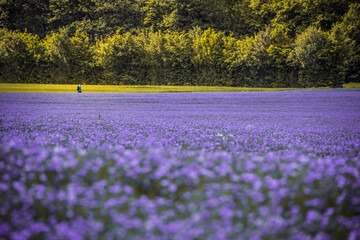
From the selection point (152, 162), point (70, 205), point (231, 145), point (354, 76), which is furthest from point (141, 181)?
point (354, 76)

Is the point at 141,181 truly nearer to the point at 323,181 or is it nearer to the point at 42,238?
the point at 42,238

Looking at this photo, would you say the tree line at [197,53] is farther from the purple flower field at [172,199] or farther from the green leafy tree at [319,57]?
the purple flower field at [172,199]

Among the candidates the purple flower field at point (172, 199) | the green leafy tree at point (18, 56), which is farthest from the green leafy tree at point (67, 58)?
the purple flower field at point (172, 199)

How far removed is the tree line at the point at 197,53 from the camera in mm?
54250

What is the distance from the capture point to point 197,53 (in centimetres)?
5619

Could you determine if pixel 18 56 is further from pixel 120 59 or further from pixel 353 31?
pixel 353 31

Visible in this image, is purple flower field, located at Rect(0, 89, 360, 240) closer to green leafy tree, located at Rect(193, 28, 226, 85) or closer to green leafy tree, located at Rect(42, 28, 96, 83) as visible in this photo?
green leafy tree, located at Rect(193, 28, 226, 85)

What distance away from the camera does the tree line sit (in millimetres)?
54250

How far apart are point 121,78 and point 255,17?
28123 mm

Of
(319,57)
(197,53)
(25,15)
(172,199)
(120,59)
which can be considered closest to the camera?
(172,199)

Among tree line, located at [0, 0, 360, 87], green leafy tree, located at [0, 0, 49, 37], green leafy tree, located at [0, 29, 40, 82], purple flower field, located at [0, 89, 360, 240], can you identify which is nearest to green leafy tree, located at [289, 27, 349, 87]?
tree line, located at [0, 0, 360, 87]

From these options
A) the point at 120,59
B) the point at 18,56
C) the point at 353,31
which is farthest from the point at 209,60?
the point at 18,56

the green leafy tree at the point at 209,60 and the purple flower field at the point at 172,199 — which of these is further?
the green leafy tree at the point at 209,60

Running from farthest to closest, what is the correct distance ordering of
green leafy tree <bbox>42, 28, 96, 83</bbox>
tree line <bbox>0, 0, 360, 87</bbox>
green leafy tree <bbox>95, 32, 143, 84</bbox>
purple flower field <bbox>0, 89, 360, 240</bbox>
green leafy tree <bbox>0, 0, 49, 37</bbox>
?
green leafy tree <bbox>0, 0, 49, 37</bbox>, green leafy tree <bbox>95, 32, 143, 84</bbox>, green leafy tree <bbox>42, 28, 96, 83</bbox>, tree line <bbox>0, 0, 360, 87</bbox>, purple flower field <bbox>0, 89, 360, 240</bbox>
